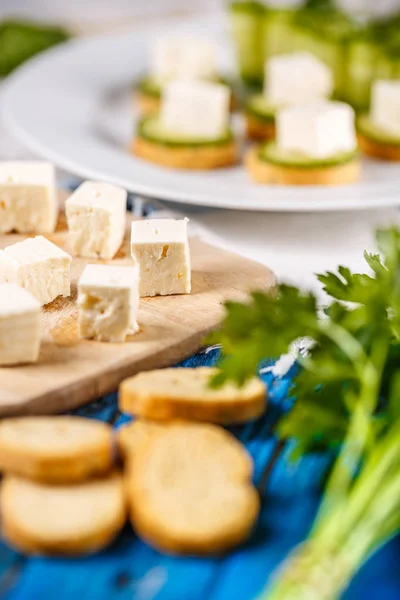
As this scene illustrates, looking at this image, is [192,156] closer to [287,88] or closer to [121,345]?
[287,88]

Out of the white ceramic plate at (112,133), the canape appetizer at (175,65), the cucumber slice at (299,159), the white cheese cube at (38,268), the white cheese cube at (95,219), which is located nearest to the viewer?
the white cheese cube at (38,268)

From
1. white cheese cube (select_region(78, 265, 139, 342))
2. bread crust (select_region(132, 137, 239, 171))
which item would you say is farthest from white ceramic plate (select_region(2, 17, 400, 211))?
white cheese cube (select_region(78, 265, 139, 342))

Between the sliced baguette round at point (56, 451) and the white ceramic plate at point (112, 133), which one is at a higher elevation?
the sliced baguette round at point (56, 451)

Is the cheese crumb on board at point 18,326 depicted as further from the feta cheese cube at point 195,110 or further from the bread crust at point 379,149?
the bread crust at point 379,149

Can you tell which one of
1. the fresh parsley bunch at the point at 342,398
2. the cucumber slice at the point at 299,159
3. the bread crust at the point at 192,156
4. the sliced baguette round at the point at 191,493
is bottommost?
the bread crust at the point at 192,156

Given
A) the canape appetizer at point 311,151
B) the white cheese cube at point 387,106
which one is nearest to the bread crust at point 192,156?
the canape appetizer at point 311,151

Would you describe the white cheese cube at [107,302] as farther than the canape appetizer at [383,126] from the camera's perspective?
No
